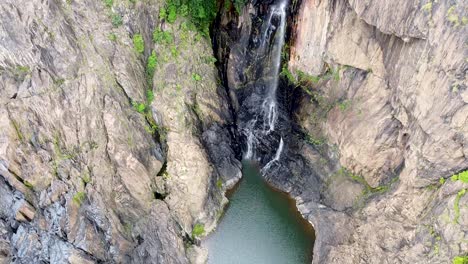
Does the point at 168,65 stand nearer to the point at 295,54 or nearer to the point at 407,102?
the point at 295,54

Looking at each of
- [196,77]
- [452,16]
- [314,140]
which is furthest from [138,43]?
[452,16]

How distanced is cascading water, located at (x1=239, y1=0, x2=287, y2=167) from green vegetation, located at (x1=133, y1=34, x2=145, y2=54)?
26.0 ft

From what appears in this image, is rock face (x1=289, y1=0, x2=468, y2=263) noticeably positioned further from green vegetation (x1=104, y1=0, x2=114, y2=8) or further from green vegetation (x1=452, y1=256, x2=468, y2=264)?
green vegetation (x1=104, y1=0, x2=114, y2=8)

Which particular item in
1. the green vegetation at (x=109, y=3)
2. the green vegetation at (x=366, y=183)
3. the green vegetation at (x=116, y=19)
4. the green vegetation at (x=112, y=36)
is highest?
the green vegetation at (x=109, y=3)

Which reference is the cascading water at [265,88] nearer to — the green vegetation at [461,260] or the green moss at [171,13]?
the green moss at [171,13]

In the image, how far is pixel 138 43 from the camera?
25.2 meters

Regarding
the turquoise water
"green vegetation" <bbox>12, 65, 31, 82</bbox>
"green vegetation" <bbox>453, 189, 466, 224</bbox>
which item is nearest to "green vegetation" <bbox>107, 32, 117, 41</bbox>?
"green vegetation" <bbox>12, 65, 31, 82</bbox>

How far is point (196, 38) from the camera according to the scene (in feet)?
Result: 89.4

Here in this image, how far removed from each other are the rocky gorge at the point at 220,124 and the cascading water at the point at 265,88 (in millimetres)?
104

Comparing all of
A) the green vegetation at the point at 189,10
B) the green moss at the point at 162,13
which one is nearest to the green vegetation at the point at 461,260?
the green vegetation at the point at 189,10

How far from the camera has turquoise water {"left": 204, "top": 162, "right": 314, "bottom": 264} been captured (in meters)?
25.1

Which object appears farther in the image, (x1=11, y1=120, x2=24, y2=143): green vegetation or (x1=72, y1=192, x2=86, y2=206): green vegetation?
(x1=72, y1=192, x2=86, y2=206): green vegetation

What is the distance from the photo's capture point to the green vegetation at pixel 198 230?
25.8m

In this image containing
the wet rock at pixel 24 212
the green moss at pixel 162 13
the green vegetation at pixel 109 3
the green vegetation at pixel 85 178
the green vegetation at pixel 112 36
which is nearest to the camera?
the wet rock at pixel 24 212
